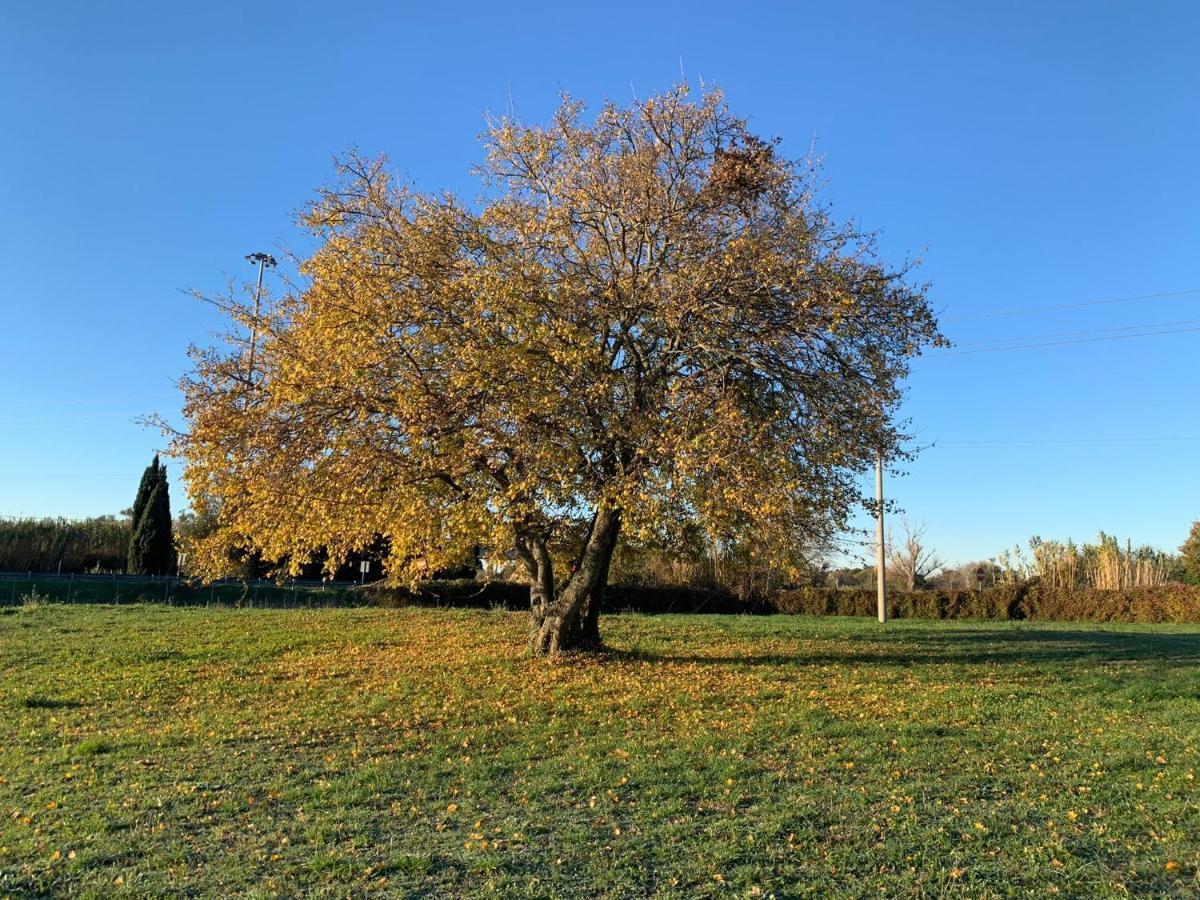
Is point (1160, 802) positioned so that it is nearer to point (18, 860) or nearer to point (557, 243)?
point (18, 860)

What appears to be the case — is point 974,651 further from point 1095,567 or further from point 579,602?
point 1095,567

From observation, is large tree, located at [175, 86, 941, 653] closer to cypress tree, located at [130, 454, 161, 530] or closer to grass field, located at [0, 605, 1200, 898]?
grass field, located at [0, 605, 1200, 898]

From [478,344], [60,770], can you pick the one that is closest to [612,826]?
[60,770]

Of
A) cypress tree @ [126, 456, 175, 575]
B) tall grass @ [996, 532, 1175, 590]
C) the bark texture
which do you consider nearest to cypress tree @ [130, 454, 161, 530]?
cypress tree @ [126, 456, 175, 575]

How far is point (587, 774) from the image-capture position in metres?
7.38

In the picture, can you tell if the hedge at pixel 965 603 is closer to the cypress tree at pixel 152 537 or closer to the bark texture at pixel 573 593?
the cypress tree at pixel 152 537

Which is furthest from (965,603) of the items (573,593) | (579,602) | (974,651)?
(573,593)

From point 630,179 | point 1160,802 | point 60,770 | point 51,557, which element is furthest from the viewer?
point 51,557

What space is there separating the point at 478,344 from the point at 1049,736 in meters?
8.48

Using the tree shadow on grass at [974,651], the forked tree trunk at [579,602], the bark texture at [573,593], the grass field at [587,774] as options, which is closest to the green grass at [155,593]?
the grass field at [587,774]

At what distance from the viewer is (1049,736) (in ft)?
29.8

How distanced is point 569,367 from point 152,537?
95.2ft

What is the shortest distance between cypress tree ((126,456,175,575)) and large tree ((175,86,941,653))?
75.4 ft

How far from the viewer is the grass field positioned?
508 cm
